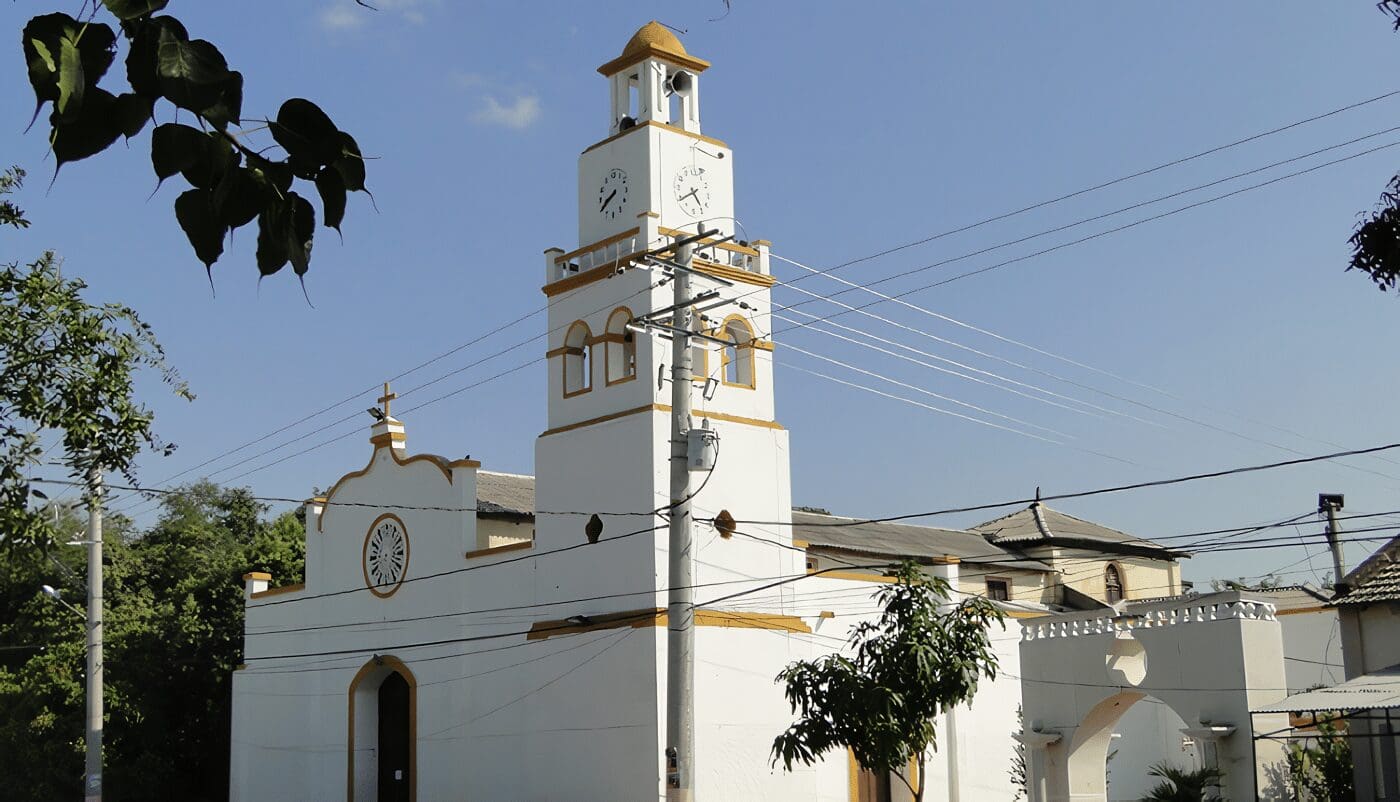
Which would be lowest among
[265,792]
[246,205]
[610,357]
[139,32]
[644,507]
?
[265,792]

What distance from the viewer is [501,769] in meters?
30.9

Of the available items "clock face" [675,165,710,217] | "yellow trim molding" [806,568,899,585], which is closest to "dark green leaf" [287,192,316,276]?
"clock face" [675,165,710,217]

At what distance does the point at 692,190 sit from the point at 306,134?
27570mm

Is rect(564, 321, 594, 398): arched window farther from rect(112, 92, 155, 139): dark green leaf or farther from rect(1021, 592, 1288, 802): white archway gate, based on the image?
rect(112, 92, 155, 139): dark green leaf

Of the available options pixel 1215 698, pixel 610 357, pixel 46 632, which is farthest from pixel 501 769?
pixel 46 632

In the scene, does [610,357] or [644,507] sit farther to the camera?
[610,357]

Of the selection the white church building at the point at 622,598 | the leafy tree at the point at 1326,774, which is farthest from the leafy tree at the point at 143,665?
the leafy tree at the point at 1326,774

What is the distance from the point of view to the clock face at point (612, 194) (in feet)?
101

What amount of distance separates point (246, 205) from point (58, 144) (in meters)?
0.44

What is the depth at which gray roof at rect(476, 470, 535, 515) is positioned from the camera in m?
34.2

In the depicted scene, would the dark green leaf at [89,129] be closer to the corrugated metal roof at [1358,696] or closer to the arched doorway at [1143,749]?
the corrugated metal roof at [1358,696]

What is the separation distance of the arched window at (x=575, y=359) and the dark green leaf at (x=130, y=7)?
28.1 m

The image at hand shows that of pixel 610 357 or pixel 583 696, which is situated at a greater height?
pixel 610 357

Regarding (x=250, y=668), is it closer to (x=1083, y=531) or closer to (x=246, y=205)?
(x=1083, y=531)
